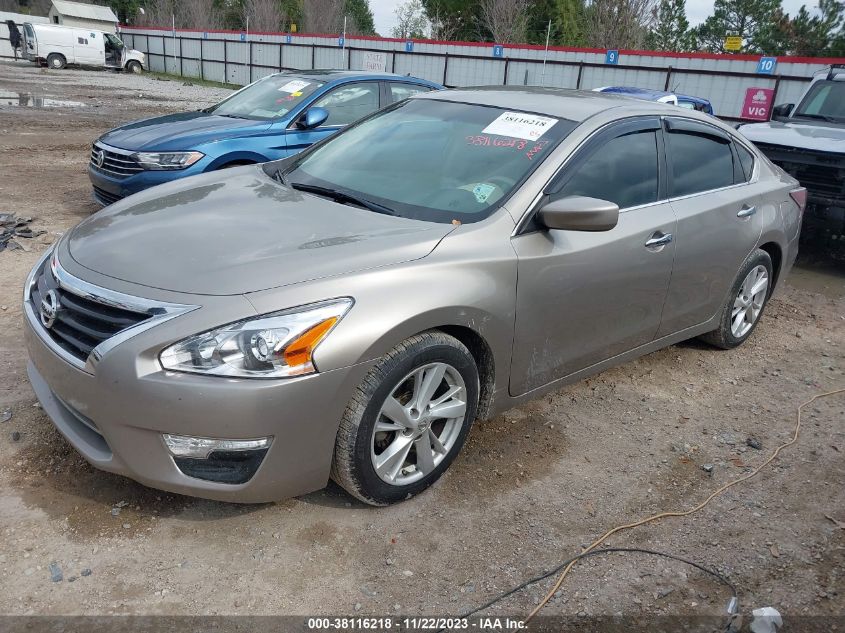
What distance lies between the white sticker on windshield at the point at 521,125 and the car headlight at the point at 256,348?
64.9 inches

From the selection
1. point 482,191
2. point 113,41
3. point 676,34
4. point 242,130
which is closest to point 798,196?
point 482,191

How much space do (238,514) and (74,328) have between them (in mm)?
988

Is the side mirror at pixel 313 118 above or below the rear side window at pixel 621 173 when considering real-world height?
below

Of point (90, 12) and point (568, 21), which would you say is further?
point (90, 12)

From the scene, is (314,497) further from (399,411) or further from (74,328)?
(74,328)

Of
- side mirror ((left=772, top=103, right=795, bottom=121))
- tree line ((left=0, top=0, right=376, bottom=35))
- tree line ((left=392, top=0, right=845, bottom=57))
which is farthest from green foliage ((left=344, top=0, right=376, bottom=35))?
side mirror ((left=772, top=103, right=795, bottom=121))

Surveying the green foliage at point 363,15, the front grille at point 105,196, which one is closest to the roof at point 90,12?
the green foliage at point 363,15

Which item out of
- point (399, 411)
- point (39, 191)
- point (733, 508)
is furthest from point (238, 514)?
point (39, 191)

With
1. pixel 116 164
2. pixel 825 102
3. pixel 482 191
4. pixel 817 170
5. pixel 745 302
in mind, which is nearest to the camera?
pixel 482 191

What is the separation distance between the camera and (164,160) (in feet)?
21.2

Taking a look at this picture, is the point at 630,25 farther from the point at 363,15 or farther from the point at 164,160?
the point at 363,15

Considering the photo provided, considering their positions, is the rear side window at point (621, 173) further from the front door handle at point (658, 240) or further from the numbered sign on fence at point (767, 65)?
the numbered sign on fence at point (767, 65)

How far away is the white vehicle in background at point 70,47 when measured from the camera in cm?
3594

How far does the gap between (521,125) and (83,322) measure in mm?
2271
